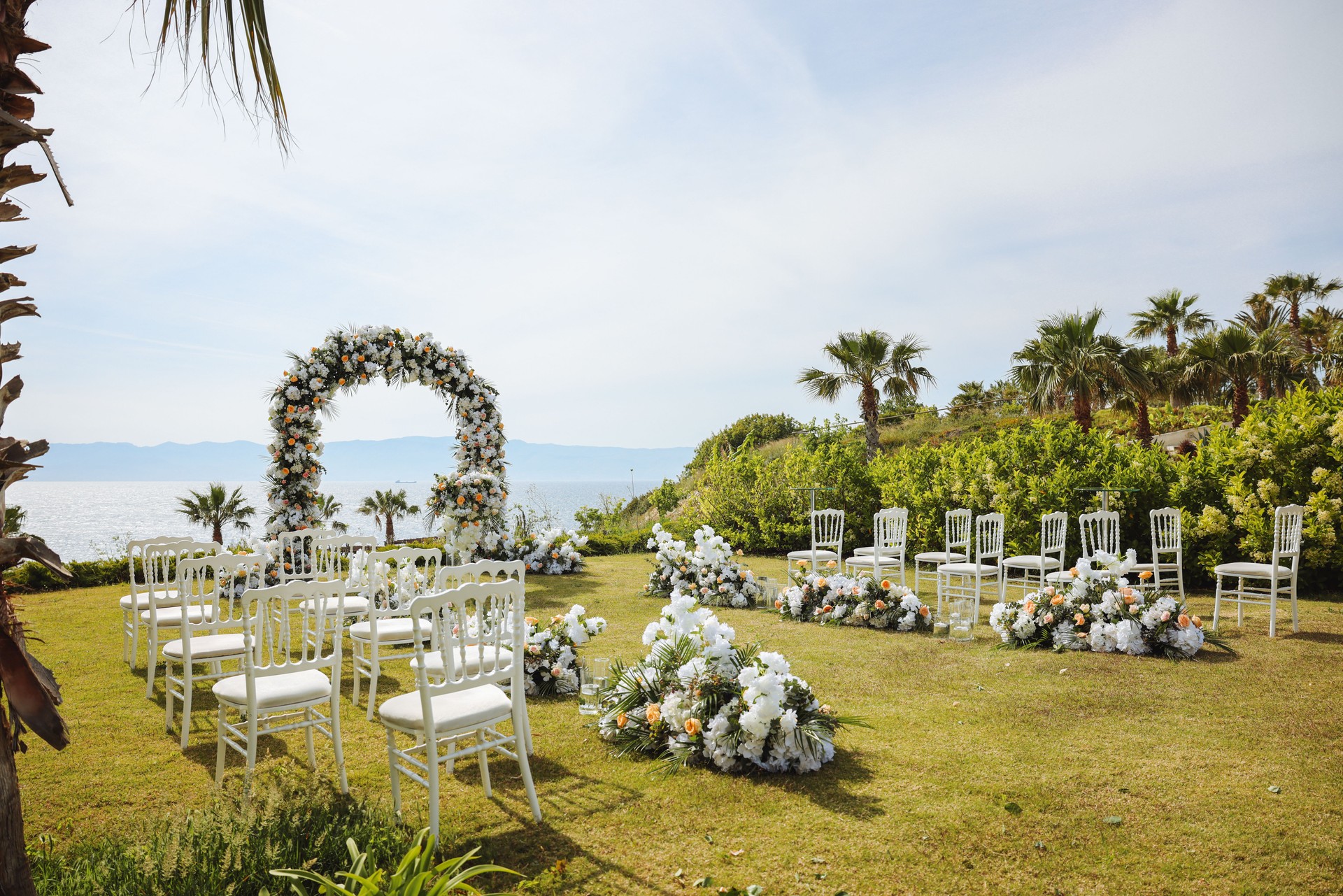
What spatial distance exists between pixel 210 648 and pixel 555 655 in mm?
2244

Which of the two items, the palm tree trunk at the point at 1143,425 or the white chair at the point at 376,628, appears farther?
the palm tree trunk at the point at 1143,425

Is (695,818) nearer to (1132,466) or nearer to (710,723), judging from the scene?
(710,723)

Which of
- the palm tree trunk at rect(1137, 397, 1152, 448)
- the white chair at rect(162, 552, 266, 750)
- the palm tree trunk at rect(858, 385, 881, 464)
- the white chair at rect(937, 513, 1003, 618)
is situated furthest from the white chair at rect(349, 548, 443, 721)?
the palm tree trunk at rect(1137, 397, 1152, 448)

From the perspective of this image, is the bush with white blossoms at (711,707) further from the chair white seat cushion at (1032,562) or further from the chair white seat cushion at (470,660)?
the chair white seat cushion at (1032,562)

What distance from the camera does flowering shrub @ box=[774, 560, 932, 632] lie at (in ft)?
23.8

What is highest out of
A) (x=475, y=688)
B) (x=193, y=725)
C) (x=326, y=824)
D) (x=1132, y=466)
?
(x=1132, y=466)

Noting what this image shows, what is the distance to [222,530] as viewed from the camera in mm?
12711

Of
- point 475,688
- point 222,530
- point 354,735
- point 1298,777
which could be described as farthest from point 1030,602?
point 222,530

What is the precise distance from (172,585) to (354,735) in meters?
3.27

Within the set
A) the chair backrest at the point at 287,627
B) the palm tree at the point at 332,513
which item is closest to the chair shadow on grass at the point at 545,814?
the chair backrest at the point at 287,627

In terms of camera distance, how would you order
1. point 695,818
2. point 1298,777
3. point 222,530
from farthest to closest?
Answer: point 222,530, point 1298,777, point 695,818

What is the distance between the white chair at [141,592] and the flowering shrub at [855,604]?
5.71 meters

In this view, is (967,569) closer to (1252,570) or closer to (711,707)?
(1252,570)

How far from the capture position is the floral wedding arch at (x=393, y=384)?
965 cm
